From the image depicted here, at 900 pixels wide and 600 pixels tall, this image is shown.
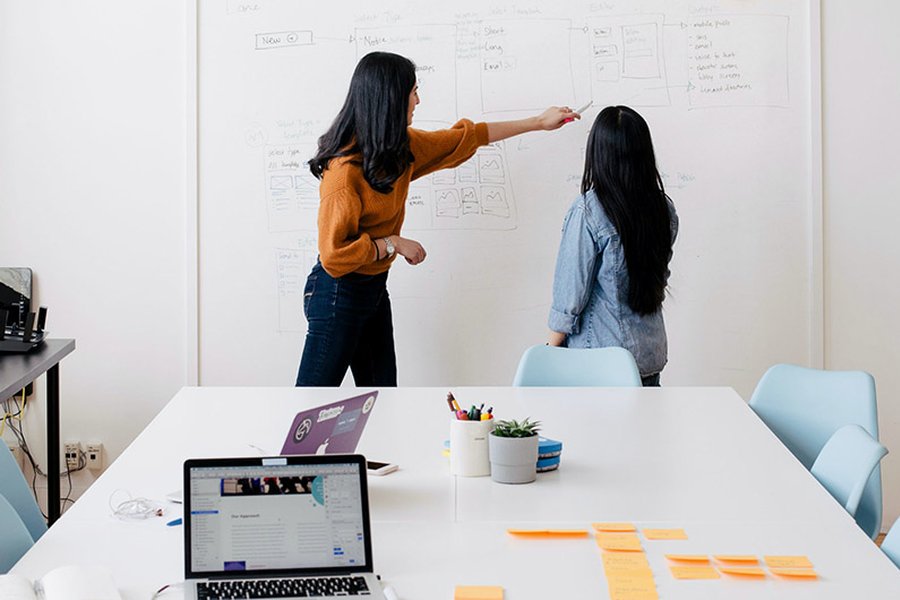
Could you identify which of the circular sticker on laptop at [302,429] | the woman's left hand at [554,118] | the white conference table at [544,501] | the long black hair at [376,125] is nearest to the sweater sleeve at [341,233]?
the long black hair at [376,125]

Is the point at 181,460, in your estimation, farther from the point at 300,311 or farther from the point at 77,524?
the point at 300,311

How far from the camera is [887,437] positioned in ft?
13.6

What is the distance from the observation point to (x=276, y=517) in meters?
1.72

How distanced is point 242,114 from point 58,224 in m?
0.85

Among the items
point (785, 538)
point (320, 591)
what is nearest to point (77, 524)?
point (320, 591)

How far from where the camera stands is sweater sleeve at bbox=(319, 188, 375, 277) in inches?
133

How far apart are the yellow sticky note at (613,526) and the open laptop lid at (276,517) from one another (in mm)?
422

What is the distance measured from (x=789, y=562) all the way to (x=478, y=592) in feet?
1.66

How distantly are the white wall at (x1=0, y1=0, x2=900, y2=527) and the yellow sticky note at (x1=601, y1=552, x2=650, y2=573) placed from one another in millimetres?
2622

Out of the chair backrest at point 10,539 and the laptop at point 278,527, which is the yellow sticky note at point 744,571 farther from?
the chair backrest at point 10,539

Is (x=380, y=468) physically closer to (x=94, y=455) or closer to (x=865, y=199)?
(x=94, y=455)

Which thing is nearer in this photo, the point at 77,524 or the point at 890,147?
the point at 77,524

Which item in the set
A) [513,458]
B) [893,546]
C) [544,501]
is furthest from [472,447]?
[893,546]

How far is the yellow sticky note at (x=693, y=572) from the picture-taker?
1.69 m
